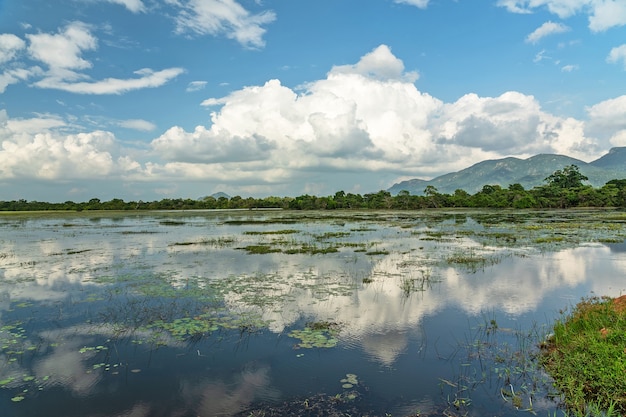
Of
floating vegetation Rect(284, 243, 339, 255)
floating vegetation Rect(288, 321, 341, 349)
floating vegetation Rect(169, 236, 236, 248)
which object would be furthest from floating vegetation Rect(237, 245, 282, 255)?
floating vegetation Rect(288, 321, 341, 349)

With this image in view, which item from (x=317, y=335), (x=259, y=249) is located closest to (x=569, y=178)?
(x=259, y=249)

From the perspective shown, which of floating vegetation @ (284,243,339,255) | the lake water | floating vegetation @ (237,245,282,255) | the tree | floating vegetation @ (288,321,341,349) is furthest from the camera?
the tree

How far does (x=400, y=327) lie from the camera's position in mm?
11312

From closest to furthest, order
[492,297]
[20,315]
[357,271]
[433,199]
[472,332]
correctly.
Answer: [472,332] → [20,315] → [492,297] → [357,271] → [433,199]

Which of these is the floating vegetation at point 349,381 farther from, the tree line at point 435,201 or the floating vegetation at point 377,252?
the tree line at point 435,201

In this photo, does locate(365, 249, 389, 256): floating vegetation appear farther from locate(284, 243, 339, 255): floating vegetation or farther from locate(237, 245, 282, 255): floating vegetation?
locate(237, 245, 282, 255): floating vegetation

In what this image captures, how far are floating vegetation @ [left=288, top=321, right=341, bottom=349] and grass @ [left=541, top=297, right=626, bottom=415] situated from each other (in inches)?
206

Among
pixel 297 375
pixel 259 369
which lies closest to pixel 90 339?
pixel 259 369

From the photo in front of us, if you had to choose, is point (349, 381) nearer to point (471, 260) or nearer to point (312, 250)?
point (471, 260)

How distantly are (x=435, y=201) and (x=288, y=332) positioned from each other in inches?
4429

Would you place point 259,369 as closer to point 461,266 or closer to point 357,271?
point 357,271

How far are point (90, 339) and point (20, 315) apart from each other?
4751 millimetres

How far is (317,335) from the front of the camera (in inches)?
424

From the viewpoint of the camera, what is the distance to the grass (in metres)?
6.83
